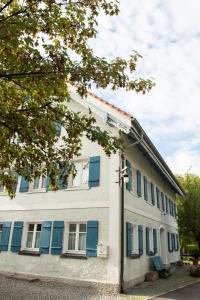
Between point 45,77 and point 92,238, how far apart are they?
6.57 meters

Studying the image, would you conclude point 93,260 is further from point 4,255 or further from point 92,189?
point 4,255

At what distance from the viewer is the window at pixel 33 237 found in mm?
12241

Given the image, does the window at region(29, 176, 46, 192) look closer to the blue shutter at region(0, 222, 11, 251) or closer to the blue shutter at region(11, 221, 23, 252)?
the blue shutter at region(11, 221, 23, 252)

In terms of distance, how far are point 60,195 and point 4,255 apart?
11.7ft

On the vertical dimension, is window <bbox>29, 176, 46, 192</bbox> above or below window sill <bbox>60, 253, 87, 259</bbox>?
above

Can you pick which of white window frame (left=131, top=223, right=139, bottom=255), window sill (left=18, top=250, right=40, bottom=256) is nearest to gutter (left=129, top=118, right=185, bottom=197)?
white window frame (left=131, top=223, right=139, bottom=255)

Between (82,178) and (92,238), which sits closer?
(92,238)

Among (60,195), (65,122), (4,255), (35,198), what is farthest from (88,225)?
(65,122)

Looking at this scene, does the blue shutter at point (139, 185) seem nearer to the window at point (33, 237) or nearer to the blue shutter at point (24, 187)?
the window at point (33, 237)

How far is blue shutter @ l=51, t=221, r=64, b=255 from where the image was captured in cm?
1125

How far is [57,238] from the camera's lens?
11.4 m

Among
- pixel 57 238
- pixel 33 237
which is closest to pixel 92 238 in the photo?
pixel 57 238

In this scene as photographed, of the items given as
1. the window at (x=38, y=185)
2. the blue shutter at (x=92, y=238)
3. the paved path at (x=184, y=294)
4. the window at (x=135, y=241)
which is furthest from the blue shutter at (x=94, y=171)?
the paved path at (x=184, y=294)

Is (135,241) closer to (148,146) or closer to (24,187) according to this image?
(148,146)
